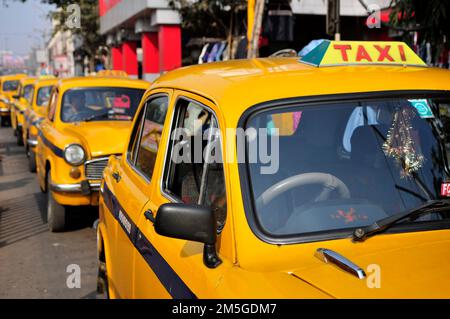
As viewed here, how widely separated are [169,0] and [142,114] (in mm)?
13042

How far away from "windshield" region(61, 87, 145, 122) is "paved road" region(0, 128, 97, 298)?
4.12ft

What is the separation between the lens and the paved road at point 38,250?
517cm

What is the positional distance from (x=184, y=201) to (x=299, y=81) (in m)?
0.81

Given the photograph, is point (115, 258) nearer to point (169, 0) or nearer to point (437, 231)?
point (437, 231)

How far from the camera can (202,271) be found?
2.21 metres

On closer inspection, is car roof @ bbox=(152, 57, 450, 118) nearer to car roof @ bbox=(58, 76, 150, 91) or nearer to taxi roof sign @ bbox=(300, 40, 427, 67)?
taxi roof sign @ bbox=(300, 40, 427, 67)

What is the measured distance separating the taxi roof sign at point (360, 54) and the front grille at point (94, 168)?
402cm

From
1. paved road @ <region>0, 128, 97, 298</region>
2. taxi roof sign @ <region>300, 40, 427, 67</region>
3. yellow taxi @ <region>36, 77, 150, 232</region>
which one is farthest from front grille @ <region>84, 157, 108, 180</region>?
taxi roof sign @ <region>300, 40, 427, 67</region>

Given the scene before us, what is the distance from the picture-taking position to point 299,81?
2596 mm

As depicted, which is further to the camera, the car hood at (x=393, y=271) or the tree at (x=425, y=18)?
the tree at (x=425, y=18)

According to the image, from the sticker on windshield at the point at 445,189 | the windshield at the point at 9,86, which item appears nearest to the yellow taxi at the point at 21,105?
the windshield at the point at 9,86

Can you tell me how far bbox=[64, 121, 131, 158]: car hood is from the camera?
6.67 m

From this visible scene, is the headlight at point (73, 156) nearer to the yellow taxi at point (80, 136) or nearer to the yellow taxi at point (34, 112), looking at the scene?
the yellow taxi at point (80, 136)
